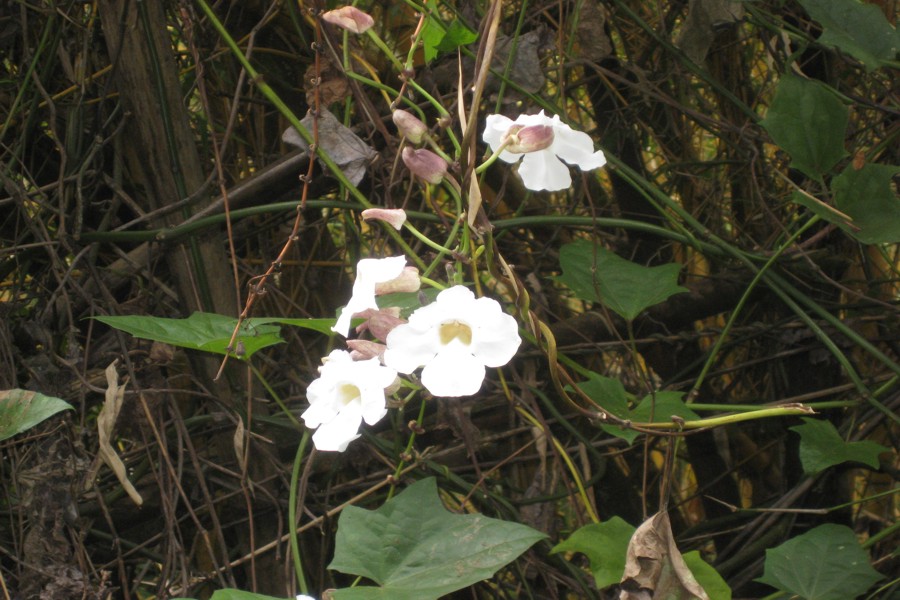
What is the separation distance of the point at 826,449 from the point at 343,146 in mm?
847

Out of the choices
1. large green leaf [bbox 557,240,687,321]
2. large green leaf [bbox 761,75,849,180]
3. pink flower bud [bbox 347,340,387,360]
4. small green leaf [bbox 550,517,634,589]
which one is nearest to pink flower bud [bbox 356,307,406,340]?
pink flower bud [bbox 347,340,387,360]

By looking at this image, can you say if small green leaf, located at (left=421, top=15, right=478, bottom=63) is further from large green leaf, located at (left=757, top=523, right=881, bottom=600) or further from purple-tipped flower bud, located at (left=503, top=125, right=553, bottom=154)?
large green leaf, located at (left=757, top=523, right=881, bottom=600)

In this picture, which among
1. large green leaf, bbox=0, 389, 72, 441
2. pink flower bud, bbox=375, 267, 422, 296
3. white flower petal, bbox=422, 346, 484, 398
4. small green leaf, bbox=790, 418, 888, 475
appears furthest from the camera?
small green leaf, bbox=790, 418, 888, 475

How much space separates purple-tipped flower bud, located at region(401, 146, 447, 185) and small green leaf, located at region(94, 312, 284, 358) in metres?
0.36

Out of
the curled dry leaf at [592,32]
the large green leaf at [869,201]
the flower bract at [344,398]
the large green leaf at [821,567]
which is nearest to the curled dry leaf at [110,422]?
the flower bract at [344,398]

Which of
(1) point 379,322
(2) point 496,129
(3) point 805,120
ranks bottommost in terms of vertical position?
(3) point 805,120

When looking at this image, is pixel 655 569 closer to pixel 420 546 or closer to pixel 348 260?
pixel 420 546

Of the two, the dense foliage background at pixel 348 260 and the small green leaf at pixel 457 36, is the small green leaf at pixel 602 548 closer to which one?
the dense foliage background at pixel 348 260

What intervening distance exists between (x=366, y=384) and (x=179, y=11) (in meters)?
1.00

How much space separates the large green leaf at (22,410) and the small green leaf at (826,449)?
1.00 meters

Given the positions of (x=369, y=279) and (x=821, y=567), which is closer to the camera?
(x=369, y=279)

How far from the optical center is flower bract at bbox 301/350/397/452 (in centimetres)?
65

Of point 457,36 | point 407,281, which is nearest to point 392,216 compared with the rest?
point 407,281

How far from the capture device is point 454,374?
599 millimetres
